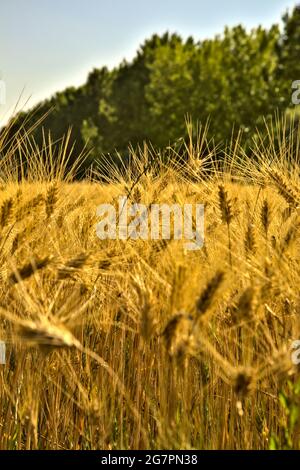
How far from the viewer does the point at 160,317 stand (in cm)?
173

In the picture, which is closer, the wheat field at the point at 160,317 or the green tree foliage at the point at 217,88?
A: the wheat field at the point at 160,317

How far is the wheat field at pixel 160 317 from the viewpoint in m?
1.26

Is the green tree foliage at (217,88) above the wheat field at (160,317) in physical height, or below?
above

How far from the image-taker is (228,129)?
2541cm

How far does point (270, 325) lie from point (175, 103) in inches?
1016

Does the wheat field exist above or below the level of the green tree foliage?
Answer: below

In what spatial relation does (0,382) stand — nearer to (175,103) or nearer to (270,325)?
(270,325)

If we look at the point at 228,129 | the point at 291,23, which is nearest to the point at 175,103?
the point at 228,129

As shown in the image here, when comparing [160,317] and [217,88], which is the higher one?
[217,88]

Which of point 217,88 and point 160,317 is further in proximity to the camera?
point 217,88

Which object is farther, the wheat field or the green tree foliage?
the green tree foliage

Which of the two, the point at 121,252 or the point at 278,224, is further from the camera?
the point at 278,224

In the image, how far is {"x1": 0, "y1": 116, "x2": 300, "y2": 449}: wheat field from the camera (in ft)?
4.13
